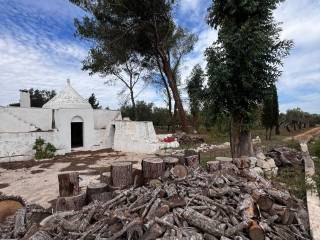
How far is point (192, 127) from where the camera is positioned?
21688 mm

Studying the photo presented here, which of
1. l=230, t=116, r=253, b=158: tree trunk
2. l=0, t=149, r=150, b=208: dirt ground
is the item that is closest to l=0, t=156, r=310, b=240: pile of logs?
l=0, t=149, r=150, b=208: dirt ground

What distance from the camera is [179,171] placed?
15.6 ft

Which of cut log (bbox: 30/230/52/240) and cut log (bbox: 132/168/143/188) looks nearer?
cut log (bbox: 30/230/52/240)

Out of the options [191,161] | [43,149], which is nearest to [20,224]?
[191,161]

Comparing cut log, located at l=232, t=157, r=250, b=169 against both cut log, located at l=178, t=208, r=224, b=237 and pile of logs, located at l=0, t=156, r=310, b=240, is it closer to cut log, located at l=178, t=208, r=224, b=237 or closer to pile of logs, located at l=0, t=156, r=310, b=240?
pile of logs, located at l=0, t=156, r=310, b=240

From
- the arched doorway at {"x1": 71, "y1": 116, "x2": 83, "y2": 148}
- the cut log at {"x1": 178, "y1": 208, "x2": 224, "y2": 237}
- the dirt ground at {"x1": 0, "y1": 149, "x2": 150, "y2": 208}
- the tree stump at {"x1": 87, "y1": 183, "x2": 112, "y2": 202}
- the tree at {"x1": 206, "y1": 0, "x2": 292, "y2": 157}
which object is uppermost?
the tree at {"x1": 206, "y1": 0, "x2": 292, "y2": 157}

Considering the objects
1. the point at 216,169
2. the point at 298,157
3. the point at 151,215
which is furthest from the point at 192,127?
the point at 151,215

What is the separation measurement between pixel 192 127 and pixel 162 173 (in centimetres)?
1721

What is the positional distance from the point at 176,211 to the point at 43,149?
42.8 feet

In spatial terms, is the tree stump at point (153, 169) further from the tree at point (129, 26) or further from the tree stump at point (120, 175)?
the tree at point (129, 26)

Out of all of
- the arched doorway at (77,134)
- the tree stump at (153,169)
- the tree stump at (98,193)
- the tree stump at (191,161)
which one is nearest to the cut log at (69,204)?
the tree stump at (98,193)

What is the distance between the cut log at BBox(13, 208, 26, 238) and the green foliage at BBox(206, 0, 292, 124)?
589 cm

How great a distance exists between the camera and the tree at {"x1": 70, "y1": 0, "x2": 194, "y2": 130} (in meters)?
15.5

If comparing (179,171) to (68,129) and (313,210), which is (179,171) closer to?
(313,210)
